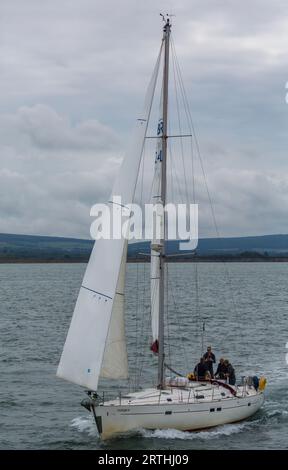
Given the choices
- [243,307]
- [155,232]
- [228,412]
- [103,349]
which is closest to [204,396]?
[228,412]

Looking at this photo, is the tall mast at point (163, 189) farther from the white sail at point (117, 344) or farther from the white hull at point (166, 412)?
the white sail at point (117, 344)

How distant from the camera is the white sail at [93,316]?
92.6 feet

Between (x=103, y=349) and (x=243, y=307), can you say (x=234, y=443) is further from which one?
(x=243, y=307)

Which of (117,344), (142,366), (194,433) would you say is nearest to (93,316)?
(117,344)

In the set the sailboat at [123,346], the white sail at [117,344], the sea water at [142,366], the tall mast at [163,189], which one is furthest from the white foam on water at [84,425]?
the tall mast at [163,189]

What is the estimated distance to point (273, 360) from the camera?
1864 inches

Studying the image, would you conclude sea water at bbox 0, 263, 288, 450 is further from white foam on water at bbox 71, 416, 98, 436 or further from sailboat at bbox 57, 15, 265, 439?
sailboat at bbox 57, 15, 265, 439

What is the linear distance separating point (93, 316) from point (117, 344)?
1539 millimetres

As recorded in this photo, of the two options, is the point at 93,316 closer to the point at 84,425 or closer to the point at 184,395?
the point at 184,395

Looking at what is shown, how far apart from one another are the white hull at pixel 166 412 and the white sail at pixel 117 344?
108 cm

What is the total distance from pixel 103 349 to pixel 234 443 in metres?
5.79

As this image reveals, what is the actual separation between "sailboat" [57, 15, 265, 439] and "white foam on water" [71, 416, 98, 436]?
2168mm

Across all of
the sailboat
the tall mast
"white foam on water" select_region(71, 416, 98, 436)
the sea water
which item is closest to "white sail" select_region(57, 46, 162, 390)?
the sailboat

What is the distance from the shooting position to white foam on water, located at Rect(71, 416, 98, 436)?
30644 mm
